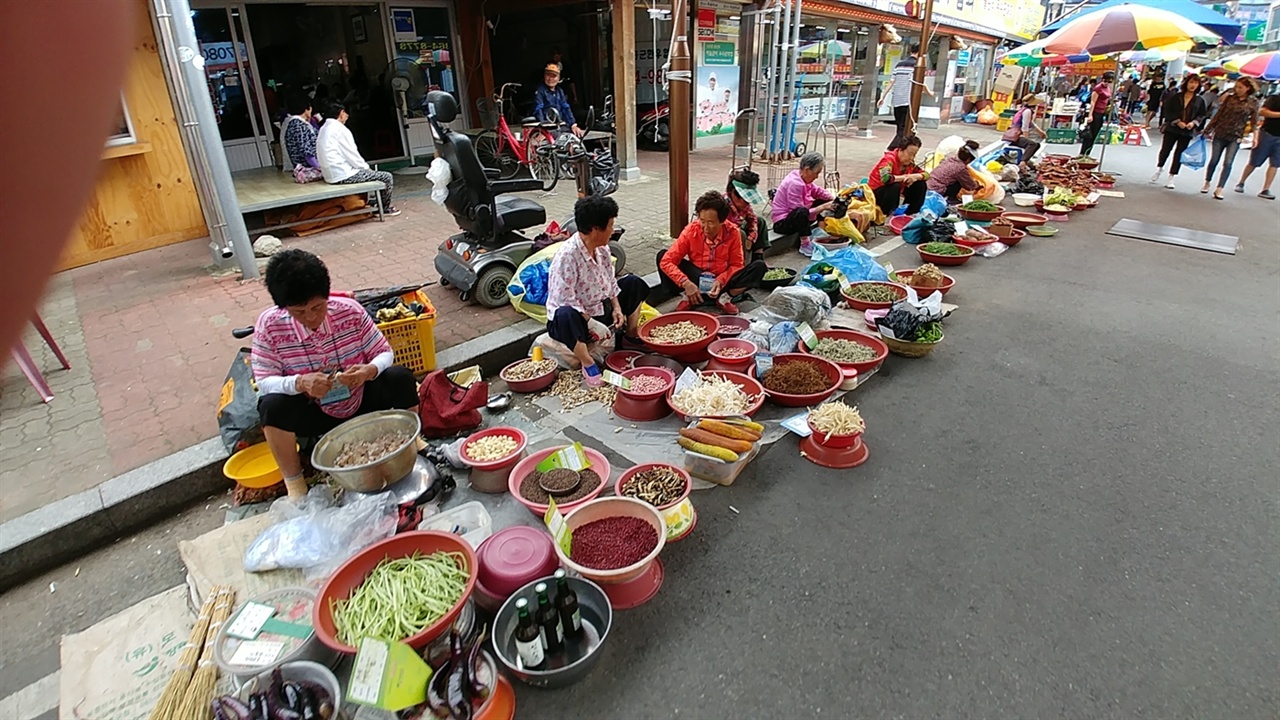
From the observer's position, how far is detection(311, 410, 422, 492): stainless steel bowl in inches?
115

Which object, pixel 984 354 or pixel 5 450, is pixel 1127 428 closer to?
pixel 984 354

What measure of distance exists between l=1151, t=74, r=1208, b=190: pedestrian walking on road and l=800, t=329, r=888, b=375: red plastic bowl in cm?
954

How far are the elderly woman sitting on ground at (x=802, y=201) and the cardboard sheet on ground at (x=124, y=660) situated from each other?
6.19 meters

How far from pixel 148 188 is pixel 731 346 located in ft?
21.1

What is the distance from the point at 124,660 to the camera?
2348 millimetres

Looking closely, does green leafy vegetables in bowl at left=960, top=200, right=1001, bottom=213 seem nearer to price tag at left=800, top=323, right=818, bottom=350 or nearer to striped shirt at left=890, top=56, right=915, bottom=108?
striped shirt at left=890, top=56, right=915, bottom=108

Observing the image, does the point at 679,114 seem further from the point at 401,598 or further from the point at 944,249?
the point at 401,598

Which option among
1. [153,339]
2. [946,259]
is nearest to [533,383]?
[153,339]

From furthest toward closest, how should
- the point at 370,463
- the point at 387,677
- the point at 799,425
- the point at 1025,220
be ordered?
1. the point at 1025,220
2. the point at 799,425
3. the point at 370,463
4. the point at 387,677

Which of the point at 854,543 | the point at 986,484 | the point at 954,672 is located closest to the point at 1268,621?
the point at 986,484

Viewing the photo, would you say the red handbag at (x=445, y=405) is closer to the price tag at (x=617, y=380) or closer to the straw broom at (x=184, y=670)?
the price tag at (x=617, y=380)

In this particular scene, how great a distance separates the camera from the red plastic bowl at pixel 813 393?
3.87 metres

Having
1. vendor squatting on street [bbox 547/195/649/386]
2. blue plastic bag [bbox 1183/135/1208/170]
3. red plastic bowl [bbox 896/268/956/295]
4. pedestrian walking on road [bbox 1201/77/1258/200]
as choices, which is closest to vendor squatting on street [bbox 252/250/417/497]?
vendor squatting on street [bbox 547/195/649/386]

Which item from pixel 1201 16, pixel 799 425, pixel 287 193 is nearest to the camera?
pixel 799 425
